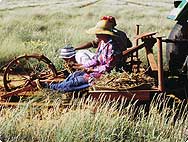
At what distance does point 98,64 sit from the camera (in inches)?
212

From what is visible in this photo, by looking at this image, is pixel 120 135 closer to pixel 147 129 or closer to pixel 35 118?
pixel 147 129

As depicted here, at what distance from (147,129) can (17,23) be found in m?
7.15

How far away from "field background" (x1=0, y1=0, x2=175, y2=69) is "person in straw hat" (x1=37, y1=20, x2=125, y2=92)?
6.77ft

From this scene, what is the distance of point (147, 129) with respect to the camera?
174 inches

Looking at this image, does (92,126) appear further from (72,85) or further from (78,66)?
(78,66)

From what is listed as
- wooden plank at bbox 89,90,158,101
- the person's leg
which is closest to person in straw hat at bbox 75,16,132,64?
the person's leg

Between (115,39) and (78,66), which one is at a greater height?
(115,39)

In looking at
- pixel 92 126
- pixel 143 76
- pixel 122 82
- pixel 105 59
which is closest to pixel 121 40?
pixel 105 59

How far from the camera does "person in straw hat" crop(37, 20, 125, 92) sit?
5.21 meters

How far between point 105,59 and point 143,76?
0.41m

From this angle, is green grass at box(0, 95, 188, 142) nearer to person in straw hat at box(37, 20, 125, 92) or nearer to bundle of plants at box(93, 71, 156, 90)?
bundle of plants at box(93, 71, 156, 90)

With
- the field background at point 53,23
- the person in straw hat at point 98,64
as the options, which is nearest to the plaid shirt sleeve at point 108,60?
the person in straw hat at point 98,64

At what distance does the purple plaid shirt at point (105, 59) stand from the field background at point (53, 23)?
2066mm

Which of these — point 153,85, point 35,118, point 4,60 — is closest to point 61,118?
point 35,118
